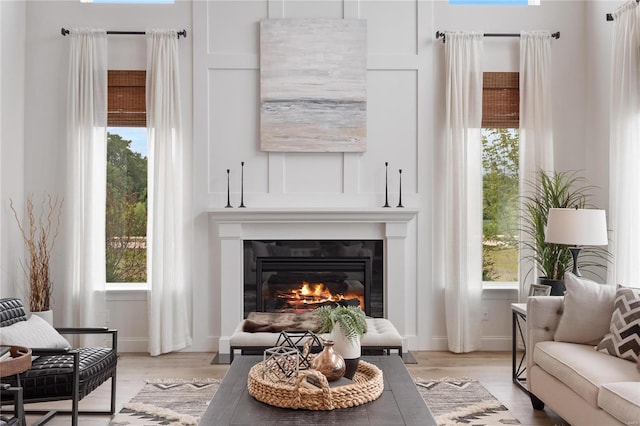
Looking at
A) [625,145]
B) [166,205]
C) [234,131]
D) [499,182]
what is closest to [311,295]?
[166,205]

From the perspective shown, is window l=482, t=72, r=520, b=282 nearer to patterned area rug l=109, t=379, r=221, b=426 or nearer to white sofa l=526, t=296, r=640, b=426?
white sofa l=526, t=296, r=640, b=426

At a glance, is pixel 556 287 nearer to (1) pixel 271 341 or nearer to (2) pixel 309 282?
(2) pixel 309 282

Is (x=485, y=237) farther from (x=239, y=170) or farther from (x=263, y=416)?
(x=263, y=416)

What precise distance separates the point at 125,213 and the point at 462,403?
331cm

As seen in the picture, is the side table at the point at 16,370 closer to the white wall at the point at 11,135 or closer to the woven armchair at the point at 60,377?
the woven armchair at the point at 60,377

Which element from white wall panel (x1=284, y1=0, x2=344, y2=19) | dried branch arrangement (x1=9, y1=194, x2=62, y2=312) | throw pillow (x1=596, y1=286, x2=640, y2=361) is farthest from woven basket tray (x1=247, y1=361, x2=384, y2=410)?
white wall panel (x1=284, y1=0, x2=344, y2=19)

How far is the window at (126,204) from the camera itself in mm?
5320

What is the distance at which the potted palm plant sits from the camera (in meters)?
4.81

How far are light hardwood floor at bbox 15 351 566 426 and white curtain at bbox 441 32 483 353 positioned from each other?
29 cm

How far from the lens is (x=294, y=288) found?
5281 mm

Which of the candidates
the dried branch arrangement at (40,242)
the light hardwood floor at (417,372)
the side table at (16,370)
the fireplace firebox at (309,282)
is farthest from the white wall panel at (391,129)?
the side table at (16,370)

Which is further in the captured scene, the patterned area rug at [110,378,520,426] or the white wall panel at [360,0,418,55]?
the white wall panel at [360,0,418,55]

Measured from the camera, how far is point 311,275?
528 centimetres

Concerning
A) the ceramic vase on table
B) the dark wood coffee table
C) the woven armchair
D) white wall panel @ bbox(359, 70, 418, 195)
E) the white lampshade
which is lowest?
the woven armchair
